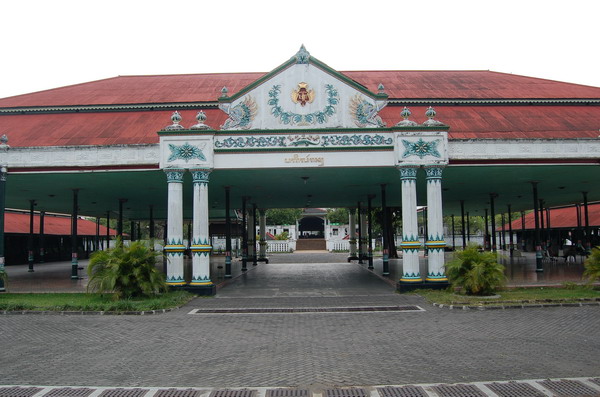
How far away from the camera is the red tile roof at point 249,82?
17734 mm

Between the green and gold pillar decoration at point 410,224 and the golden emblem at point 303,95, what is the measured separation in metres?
3.73

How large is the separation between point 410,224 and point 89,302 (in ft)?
32.8

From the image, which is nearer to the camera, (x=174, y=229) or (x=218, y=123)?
(x=174, y=229)

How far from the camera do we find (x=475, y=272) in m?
12.9

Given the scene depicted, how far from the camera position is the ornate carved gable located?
575 inches

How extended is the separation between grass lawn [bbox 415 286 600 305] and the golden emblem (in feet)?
23.4

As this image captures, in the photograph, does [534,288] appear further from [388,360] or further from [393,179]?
[388,360]

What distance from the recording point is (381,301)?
13258 mm

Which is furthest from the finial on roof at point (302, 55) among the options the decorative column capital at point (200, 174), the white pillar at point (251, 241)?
the white pillar at point (251, 241)

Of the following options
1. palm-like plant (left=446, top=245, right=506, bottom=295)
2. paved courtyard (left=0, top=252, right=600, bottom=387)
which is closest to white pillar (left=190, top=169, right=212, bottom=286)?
paved courtyard (left=0, top=252, right=600, bottom=387)

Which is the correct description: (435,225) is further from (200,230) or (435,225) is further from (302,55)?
(200,230)

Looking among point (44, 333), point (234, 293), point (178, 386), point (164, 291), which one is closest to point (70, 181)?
point (164, 291)

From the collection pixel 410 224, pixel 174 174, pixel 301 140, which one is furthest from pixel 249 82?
pixel 410 224

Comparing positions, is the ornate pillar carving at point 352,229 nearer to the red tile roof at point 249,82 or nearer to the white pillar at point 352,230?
the white pillar at point 352,230
